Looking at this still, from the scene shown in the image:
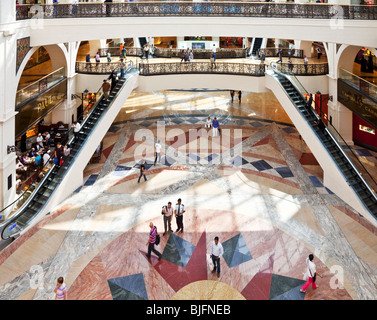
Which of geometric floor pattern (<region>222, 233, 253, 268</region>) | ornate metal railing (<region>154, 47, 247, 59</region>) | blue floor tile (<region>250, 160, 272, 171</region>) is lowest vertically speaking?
geometric floor pattern (<region>222, 233, 253, 268</region>)

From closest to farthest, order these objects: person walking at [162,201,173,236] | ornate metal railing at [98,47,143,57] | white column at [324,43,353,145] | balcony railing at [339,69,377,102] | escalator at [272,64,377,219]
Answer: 1. person walking at [162,201,173,236]
2. escalator at [272,64,377,219]
3. balcony railing at [339,69,377,102]
4. white column at [324,43,353,145]
5. ornate metal railing at [98,47,143,57]

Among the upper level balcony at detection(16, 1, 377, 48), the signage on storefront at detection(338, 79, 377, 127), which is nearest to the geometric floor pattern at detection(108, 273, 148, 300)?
the upper level balcony at detection(16, 1, 377, 48)

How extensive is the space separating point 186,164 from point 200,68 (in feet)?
19.7

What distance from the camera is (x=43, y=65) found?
68.9 feet

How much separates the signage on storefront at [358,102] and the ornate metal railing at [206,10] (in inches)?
132

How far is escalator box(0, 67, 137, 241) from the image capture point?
10.4m

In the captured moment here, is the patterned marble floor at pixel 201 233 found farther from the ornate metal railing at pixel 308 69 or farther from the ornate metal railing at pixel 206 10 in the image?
the ornate metal railing at pixel 206 10

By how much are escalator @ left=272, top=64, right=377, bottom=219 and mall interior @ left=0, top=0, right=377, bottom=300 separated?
0.06m

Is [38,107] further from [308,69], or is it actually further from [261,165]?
[308,69]

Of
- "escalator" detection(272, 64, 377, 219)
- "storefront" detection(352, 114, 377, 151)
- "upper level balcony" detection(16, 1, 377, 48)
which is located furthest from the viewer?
"storefront" detection(352, 114, 377, 151)

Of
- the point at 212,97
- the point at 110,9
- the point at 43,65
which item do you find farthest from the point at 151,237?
the point at 212,97

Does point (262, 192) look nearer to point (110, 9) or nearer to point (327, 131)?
point (327, 131)

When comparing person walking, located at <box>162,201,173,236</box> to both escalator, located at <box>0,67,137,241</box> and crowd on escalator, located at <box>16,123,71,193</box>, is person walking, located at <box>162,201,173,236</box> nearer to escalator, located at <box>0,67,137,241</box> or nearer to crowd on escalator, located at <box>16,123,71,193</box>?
escalator, located at <box>0,67,137,241</box>

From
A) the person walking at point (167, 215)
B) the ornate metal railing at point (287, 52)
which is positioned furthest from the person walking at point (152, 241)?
the ornate metal railing at point (287, 52)
